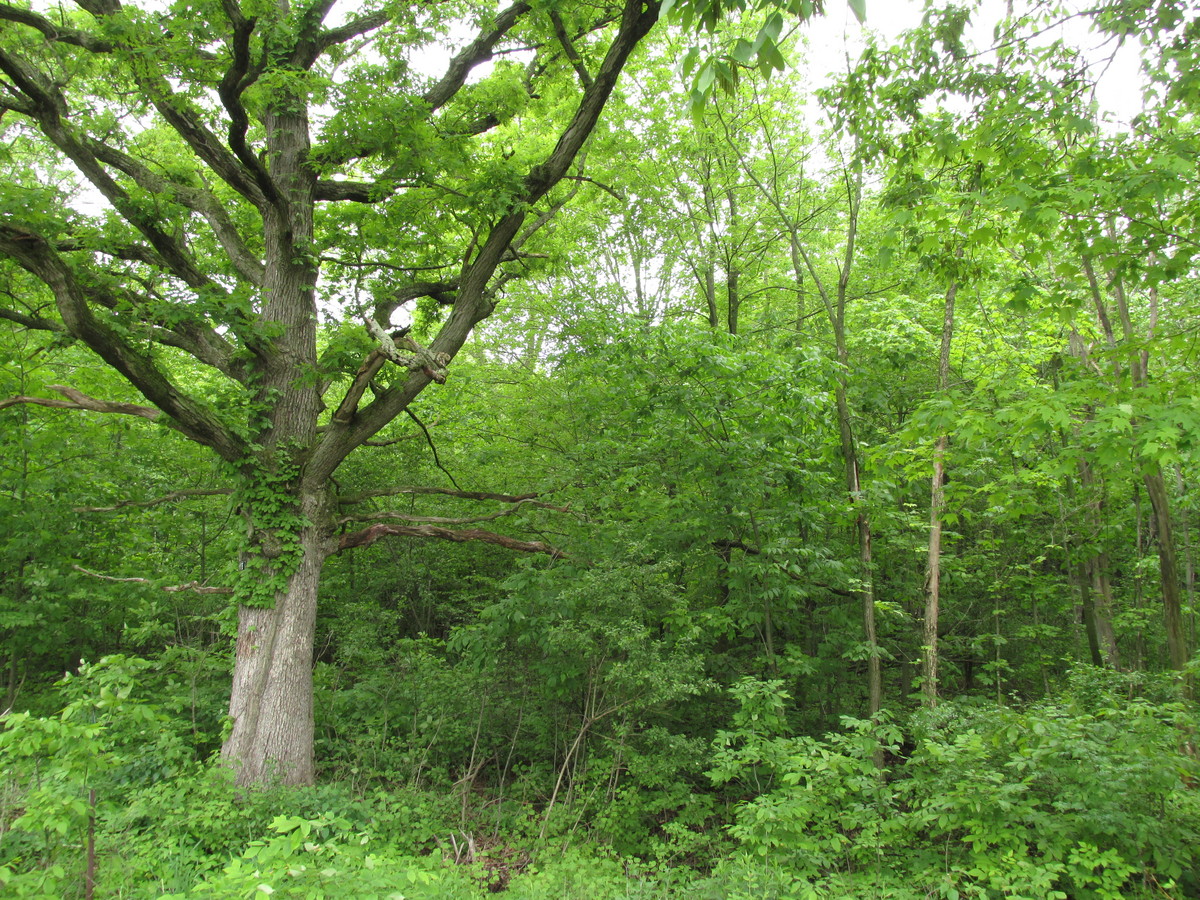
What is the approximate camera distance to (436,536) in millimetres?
7324

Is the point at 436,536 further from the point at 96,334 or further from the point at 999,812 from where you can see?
the point at 999,812

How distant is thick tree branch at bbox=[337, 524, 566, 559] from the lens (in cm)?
705

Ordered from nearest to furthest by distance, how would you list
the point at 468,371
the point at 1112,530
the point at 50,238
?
1. the point at 50,238
2. the point at 1112,530
3. the point at 468,371

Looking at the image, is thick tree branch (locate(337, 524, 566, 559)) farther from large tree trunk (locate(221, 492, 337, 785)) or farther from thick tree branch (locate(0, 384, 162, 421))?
thick tree branch (locate(0, 384, 162, 421))

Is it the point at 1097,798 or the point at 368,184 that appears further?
the point at 368,184

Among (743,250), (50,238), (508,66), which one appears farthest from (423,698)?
(743,250)

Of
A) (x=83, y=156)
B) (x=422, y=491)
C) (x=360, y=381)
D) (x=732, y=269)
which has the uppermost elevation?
(x=732, y=269)

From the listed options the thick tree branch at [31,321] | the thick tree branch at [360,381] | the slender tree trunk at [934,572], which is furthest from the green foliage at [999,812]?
the thick tree branch at [31,321]

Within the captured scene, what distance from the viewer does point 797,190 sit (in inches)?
391

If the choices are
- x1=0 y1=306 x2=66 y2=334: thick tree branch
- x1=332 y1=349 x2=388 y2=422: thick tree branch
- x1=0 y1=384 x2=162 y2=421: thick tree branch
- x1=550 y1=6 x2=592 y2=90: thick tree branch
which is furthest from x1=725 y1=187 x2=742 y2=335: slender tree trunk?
x1=0 y1=306 x2=66 y2=334: thick tree branch

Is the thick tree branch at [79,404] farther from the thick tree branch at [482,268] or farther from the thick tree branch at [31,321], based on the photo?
the thick tree branch at [482,268]

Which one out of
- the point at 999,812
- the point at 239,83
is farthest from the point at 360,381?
the point at 999,812

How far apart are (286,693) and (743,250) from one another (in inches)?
350

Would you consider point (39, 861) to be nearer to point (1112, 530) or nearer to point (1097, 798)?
point (1097, 798)
